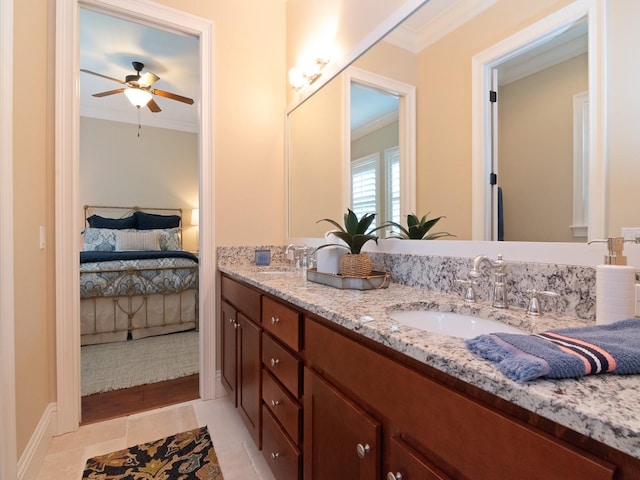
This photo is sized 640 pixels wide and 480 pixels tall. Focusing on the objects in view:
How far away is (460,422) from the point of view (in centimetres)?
52

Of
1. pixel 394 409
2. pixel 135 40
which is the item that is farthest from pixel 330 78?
pixel 135 40

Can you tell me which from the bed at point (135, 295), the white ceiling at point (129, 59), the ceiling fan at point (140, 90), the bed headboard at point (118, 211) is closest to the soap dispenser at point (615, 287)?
the white ceiling at point (129, 59)

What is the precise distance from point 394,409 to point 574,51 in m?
1.00

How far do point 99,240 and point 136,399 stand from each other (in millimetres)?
2813

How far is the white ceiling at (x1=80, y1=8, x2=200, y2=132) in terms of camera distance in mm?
2867

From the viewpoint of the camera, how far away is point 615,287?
2.22 feet

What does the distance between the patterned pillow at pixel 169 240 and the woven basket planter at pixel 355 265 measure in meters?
3.90

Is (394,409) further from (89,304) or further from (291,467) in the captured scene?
(89,304)

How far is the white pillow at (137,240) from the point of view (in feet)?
13.7

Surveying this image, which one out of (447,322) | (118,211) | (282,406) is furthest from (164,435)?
(118,211)

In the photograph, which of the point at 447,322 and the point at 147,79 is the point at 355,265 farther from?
the point at 147,79

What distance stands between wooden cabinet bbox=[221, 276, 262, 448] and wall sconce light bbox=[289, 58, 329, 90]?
137cm

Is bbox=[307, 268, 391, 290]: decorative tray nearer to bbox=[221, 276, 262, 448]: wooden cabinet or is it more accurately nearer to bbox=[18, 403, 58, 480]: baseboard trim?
bbox=[221, 276, 262, 448]: wooden cabinet

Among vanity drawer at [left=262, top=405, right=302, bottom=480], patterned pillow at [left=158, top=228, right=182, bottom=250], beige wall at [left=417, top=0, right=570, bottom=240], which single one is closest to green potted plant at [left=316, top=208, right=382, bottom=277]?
beige wall at [left=417, top=0, right=570, bottom=240]
